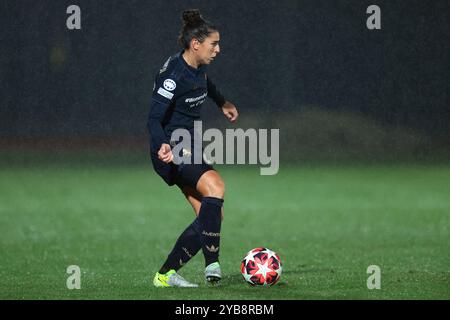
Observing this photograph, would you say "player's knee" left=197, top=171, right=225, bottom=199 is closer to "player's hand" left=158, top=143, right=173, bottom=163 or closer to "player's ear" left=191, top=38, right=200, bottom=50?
"player's hand" left=158, top=143, right=173, bottom=163

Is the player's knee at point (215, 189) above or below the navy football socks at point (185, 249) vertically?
above

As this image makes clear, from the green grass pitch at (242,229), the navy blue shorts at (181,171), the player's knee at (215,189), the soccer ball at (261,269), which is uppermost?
the navy blue shorts at (181,171)

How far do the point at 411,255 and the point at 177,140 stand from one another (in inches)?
148

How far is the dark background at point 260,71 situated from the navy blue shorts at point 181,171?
1121 cm

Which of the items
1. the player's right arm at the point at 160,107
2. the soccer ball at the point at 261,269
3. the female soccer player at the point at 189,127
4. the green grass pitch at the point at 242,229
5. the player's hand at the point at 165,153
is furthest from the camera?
the green grass pitch at the point at 242,229

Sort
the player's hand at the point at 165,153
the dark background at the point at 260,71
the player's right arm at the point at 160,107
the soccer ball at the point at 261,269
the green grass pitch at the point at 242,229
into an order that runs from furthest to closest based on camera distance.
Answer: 1. the dark background at the point at 260,71
2. the green grass pitch at the point at 242,229
3. the soccer ball at the point at 261,269
4. the player's right arm at the point at 160,107
5. the player's hand at the point at 165,153

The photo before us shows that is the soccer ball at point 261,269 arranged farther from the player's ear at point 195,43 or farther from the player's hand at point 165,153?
the player's ear at point 195,43

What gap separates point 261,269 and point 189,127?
4.18ft

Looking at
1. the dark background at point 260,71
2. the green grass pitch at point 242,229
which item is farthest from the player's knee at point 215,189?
the dark background at point 260,71

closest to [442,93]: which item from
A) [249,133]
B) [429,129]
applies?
[429,129]

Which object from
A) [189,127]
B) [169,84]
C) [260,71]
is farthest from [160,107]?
[260,71]

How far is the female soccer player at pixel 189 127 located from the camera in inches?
268

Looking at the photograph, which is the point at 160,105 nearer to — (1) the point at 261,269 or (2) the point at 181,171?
(2) the point at 181,171

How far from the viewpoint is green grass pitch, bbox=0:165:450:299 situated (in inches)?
284
